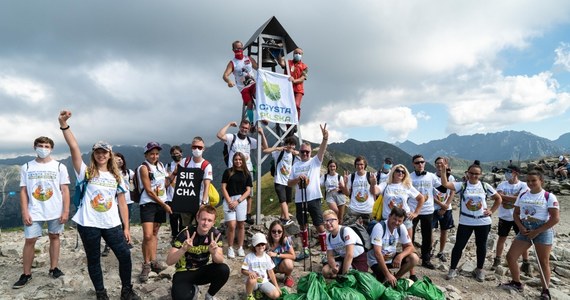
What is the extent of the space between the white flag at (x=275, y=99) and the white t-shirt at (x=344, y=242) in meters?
4.43

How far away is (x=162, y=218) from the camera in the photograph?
7113 millimetres

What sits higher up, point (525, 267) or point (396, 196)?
point (396, 196)

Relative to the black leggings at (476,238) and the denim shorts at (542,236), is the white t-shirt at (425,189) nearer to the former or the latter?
the black leggings at (476,238)

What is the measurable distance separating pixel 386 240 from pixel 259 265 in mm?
2799

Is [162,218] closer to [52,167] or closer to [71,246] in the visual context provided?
[52,167]

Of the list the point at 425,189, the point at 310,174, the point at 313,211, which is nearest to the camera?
the point at 310,174

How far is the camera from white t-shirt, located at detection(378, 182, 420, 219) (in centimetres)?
782

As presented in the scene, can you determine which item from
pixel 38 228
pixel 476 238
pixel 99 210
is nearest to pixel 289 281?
pixel 99 210

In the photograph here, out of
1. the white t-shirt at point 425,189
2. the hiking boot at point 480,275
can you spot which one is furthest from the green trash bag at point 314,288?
the hiking boot at point 480,275

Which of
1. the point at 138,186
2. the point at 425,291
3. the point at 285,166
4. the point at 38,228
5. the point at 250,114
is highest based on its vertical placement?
the point at 250,114

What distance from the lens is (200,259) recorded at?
18.7 ft

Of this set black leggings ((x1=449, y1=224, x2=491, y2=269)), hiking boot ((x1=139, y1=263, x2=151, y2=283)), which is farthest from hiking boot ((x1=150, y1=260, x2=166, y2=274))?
black leggings ((x1=449, y1=224, x2=491, y2=269))

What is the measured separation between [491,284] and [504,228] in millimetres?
1744

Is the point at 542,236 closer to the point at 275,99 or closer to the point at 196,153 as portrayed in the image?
the point at 275,99
